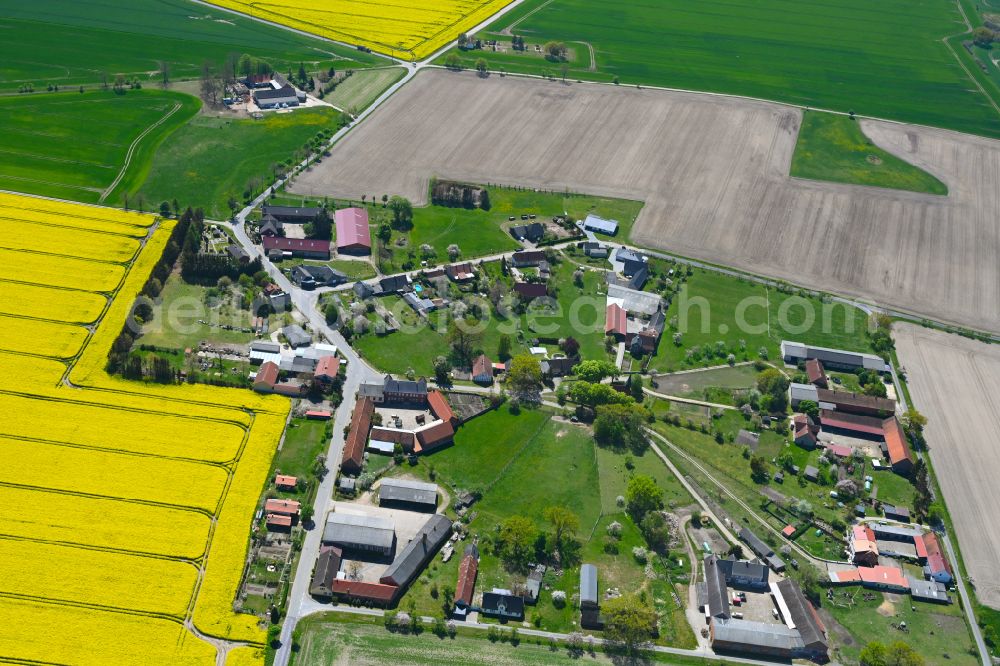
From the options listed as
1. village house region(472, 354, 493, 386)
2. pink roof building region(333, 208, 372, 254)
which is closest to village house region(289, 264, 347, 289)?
pink roof building region(333, 208, 372, 254)

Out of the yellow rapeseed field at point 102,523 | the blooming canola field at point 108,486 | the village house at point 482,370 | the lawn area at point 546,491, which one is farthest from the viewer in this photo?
the village house at point 482,370

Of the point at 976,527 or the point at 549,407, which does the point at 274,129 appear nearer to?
the point at 549,407

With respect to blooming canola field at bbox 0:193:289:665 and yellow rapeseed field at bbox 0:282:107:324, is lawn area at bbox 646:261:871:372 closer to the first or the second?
blooming canola field at bbox 0:193:289:665

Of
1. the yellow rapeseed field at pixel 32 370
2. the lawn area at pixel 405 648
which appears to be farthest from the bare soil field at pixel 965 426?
the yellow rapeseed field at pixel 32 370

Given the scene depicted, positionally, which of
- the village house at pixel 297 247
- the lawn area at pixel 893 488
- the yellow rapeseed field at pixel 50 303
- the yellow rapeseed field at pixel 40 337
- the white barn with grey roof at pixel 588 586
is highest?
the village house at pixel 297 247

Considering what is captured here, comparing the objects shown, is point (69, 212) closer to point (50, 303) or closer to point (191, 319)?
point (50, 303)

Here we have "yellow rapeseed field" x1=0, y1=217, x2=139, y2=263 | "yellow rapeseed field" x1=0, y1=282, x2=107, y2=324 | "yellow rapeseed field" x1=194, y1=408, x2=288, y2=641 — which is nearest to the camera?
"yellow rapeseed field" x1=194, y1=408, x2=288, y2=641

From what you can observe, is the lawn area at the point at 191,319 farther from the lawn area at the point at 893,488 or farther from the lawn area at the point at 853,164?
the lawn area at the point at 853,164
